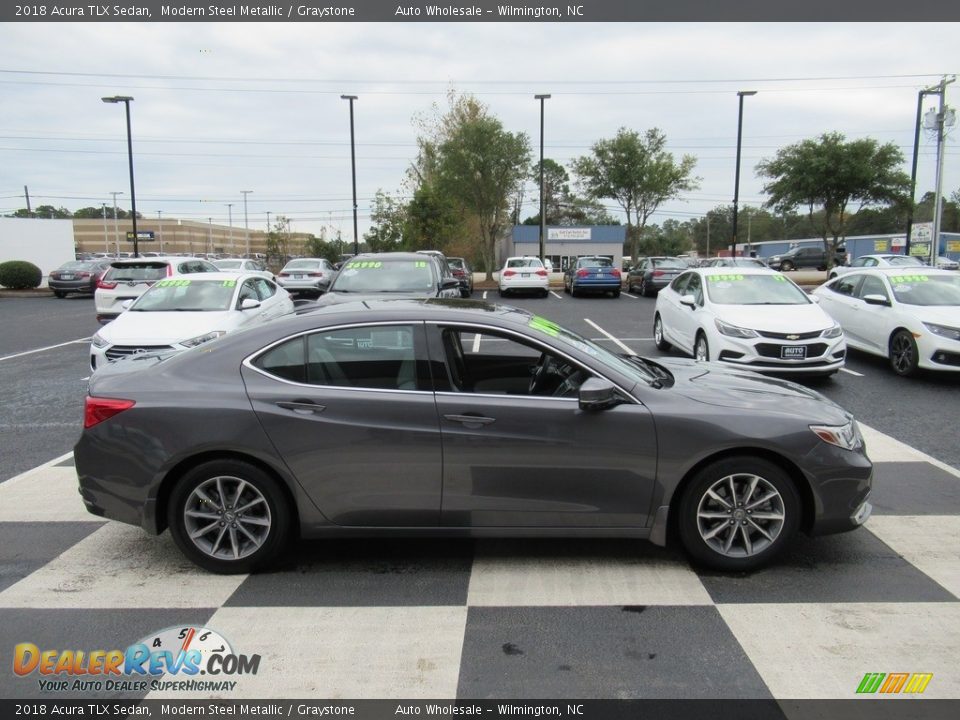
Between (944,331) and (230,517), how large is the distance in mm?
9293

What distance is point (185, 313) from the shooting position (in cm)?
929

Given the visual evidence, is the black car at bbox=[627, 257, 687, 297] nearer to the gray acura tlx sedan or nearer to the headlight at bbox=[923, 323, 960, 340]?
the headlight at bbox=[923, 323, 960, 340]

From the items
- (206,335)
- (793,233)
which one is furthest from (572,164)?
(793,233)

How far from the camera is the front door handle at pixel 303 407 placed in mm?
3807

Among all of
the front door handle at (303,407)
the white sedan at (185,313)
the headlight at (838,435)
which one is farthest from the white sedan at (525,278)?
the front door handle at (303,407)

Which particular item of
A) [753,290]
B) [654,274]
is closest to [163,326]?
[753,290]

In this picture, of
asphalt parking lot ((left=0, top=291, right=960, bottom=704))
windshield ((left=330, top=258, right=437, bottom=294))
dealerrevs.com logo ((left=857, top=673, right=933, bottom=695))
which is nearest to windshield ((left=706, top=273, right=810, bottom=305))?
windshield ((left=330, top=258, right=437, bottom=294))

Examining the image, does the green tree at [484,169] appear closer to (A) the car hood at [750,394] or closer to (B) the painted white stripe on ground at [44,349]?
(B) the painted white stripe on ground at [44,349]

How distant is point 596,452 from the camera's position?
3.77 meters

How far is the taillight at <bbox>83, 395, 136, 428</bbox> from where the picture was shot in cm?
387

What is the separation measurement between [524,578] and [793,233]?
107048mm

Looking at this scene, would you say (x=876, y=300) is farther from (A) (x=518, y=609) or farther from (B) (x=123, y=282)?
(B) (x=123, y=282)

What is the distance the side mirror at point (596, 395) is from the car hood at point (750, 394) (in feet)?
1.58

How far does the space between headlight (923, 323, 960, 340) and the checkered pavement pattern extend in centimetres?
547
